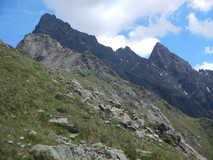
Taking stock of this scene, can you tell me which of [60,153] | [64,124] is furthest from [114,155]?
[64,124]

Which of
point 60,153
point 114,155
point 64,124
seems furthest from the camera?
point 64,124

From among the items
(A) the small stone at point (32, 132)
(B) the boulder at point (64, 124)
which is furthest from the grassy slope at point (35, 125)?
(B) the boulder at point (64, 124)

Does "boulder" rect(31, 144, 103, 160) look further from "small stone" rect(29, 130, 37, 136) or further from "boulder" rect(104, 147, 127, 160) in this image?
"small stone" rect(29, 130, 37, 136)

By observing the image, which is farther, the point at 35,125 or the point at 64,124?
the point at 64,124

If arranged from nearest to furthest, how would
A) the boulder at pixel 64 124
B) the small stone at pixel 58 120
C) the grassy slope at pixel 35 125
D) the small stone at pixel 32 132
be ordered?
the grassy slope at pixel 35 125 < the small stone at pixel 32 132 < the boulder at pixel 64 124 < the small stone at pixel 58 120

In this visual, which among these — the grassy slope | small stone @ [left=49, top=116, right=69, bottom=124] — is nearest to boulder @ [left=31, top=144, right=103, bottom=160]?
the grassy slope

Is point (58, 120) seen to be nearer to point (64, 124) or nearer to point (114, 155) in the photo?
point (64, 124)

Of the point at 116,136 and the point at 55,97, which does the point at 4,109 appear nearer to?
the point at 55,97

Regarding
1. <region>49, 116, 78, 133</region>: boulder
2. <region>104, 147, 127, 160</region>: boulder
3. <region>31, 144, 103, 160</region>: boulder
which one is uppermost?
<region>49, 116, 78, 133</region>: boulder

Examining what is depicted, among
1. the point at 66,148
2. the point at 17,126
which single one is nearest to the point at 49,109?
the point at 17,126

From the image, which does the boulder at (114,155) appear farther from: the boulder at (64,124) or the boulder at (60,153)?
the boulder at (64,124)

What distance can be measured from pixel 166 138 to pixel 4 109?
2502 cm

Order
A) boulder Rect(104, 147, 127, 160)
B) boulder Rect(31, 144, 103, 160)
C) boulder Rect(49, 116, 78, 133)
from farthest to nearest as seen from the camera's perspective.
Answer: boulder Rect(49, 116, 78, 133) → boulder Rect(104, 147, 127, 160) → boulder Rect(31, 144, 103, 160)

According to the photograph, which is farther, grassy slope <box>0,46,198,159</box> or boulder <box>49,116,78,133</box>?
boulder <box>49,116,78,133</box>
